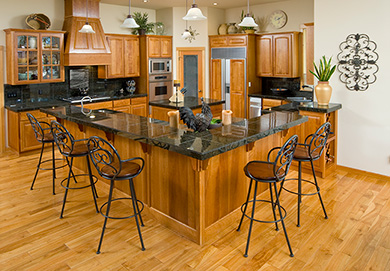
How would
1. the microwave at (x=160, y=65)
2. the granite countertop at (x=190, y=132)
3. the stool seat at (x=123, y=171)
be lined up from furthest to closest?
the microwave at (x=160, y=65) < the stool seat at (x=123, y=171) < the granite countertop at (x=190, y=132)

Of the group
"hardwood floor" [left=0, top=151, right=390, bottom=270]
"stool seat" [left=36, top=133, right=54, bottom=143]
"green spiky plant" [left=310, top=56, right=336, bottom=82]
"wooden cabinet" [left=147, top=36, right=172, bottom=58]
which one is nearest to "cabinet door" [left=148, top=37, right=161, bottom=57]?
"wooden cabinet" [left=147, top=36, right=172, bottom=58]

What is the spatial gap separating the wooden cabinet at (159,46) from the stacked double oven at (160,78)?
0.11 metres

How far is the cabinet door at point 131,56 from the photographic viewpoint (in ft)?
25.3

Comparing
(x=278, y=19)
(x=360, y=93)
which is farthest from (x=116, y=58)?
(x=360, y=93)

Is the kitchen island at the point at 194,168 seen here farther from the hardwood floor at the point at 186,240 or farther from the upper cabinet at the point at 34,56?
the upper cabinet at the point at 34,56

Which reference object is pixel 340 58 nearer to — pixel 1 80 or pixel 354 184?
pixel 354 184

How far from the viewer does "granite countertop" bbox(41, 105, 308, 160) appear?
115 inches

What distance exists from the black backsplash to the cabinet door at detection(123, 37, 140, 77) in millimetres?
346

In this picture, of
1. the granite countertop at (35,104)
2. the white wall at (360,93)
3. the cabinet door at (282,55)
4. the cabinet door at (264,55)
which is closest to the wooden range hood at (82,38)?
the granite countertop at (35,104)

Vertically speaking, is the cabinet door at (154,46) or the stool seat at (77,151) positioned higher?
the cabinet door at (154,46)

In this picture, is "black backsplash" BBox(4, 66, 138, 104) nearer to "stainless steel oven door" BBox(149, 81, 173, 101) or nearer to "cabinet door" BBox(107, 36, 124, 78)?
"cabinet door" BBox(107, 36, 124, 78)

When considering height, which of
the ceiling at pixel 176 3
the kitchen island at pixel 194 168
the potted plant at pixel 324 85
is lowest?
the kitchen island at pixel 194 168

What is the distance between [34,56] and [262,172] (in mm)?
5114

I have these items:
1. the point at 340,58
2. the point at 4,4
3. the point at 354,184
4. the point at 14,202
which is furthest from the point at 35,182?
the point at 340,58
